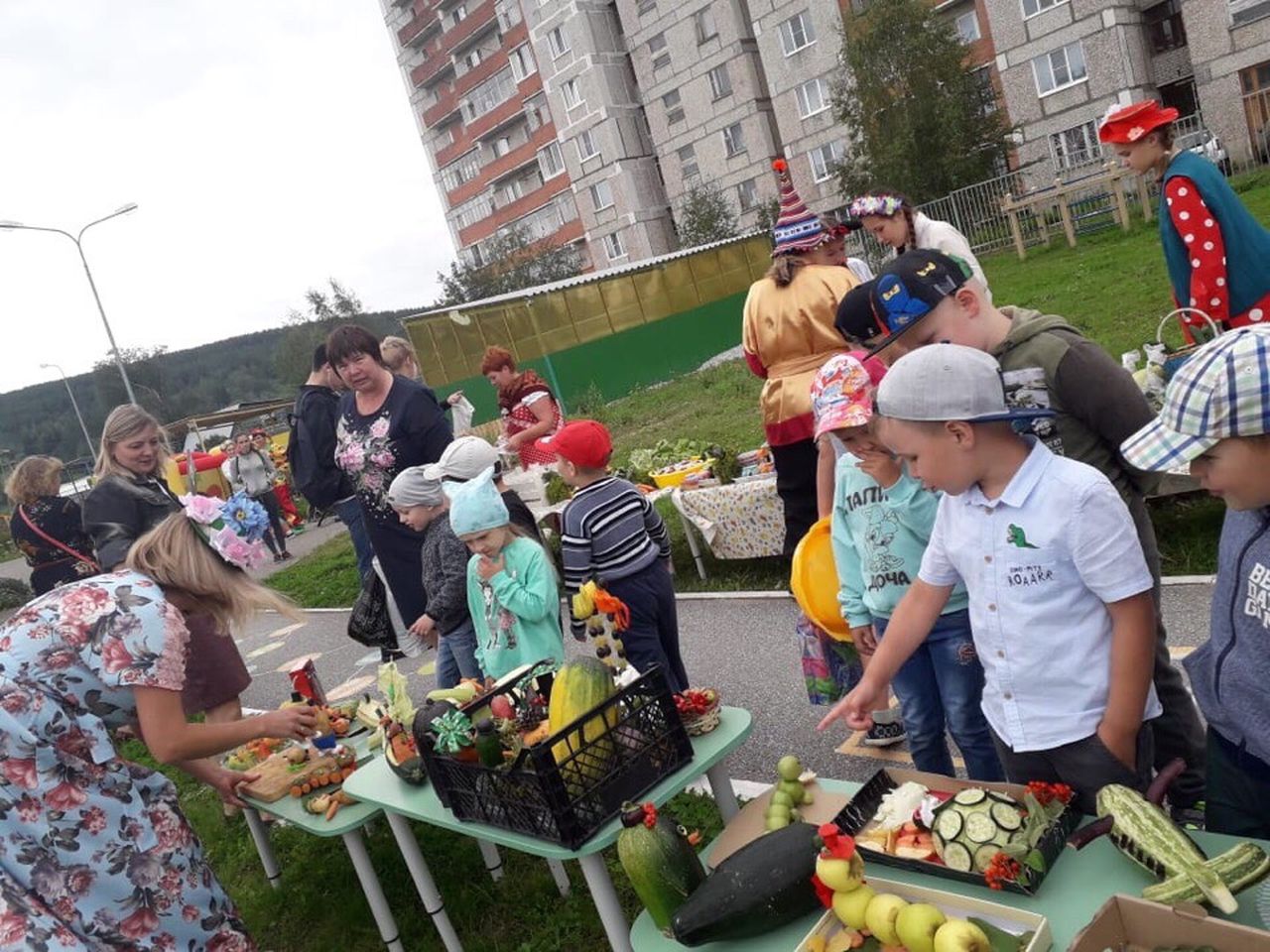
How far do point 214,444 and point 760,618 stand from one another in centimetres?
2183

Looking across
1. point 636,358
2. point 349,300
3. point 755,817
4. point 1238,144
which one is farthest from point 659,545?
point 349,300

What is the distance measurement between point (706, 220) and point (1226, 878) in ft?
111

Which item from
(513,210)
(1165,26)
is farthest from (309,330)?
(1165,26)

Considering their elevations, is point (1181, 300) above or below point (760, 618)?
above

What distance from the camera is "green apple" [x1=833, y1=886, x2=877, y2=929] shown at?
5.81 ft

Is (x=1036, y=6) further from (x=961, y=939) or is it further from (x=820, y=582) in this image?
(x=961, y=939)

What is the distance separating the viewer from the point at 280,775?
3.69m

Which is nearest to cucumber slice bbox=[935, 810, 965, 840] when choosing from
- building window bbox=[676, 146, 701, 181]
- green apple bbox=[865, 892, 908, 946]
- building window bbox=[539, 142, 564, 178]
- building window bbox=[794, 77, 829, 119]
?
green apple bbox=[865, 892, 908, 946]

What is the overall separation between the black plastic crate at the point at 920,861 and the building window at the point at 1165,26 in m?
29.9

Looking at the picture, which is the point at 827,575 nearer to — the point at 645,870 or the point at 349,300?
the point at 645,870

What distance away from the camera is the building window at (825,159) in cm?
3266

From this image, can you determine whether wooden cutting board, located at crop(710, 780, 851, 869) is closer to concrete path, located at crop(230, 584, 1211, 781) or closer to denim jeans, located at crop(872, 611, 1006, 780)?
denim jeans, located at crop(872, 611, 1006, 780)

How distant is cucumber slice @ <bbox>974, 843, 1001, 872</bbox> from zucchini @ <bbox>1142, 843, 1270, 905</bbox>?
Answer: 258 millimetres

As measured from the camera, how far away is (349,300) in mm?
50625
